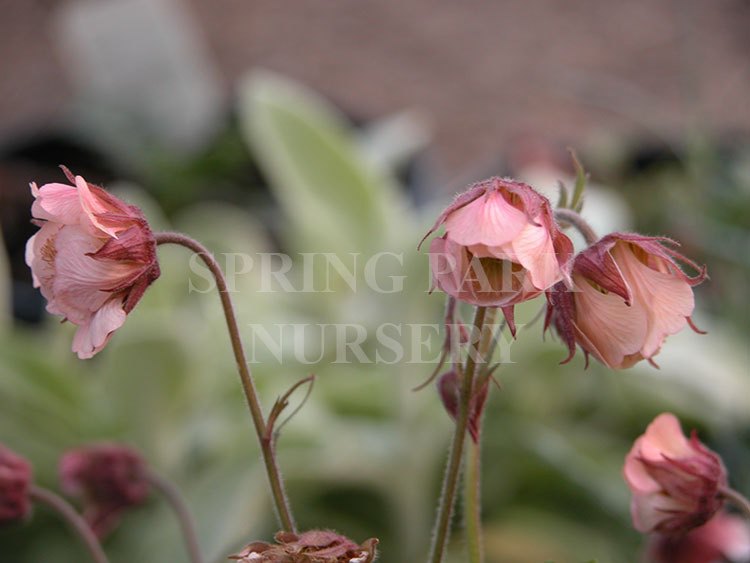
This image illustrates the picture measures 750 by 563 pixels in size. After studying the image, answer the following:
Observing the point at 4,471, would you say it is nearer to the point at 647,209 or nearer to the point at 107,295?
the point at 107,295

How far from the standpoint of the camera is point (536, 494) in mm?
654

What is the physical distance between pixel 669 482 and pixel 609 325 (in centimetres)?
7

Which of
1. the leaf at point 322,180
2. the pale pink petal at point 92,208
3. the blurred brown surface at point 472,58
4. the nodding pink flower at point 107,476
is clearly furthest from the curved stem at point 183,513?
the blurred brown surface at point 472,58

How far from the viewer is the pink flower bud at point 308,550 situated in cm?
22

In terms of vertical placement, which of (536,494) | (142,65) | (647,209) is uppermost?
(142,65)

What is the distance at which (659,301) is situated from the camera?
239 mm

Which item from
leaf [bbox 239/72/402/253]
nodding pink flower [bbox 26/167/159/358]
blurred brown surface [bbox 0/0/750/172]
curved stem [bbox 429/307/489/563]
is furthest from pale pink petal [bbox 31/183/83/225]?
blurred brown surface [bbox 0/0/750/172]

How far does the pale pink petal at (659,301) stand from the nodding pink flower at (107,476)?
0.19 meters

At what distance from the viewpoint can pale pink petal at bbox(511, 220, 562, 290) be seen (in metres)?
0.20

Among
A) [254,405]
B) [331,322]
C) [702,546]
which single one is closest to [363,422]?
[331,322]

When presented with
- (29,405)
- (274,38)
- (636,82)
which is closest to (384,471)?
(29,405)

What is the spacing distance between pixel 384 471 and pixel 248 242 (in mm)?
397

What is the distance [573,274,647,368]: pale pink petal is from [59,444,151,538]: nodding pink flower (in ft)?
0.60

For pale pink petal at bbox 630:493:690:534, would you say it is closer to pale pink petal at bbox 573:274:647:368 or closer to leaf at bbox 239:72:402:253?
pale pink petal at bbox 573:274:647:368
